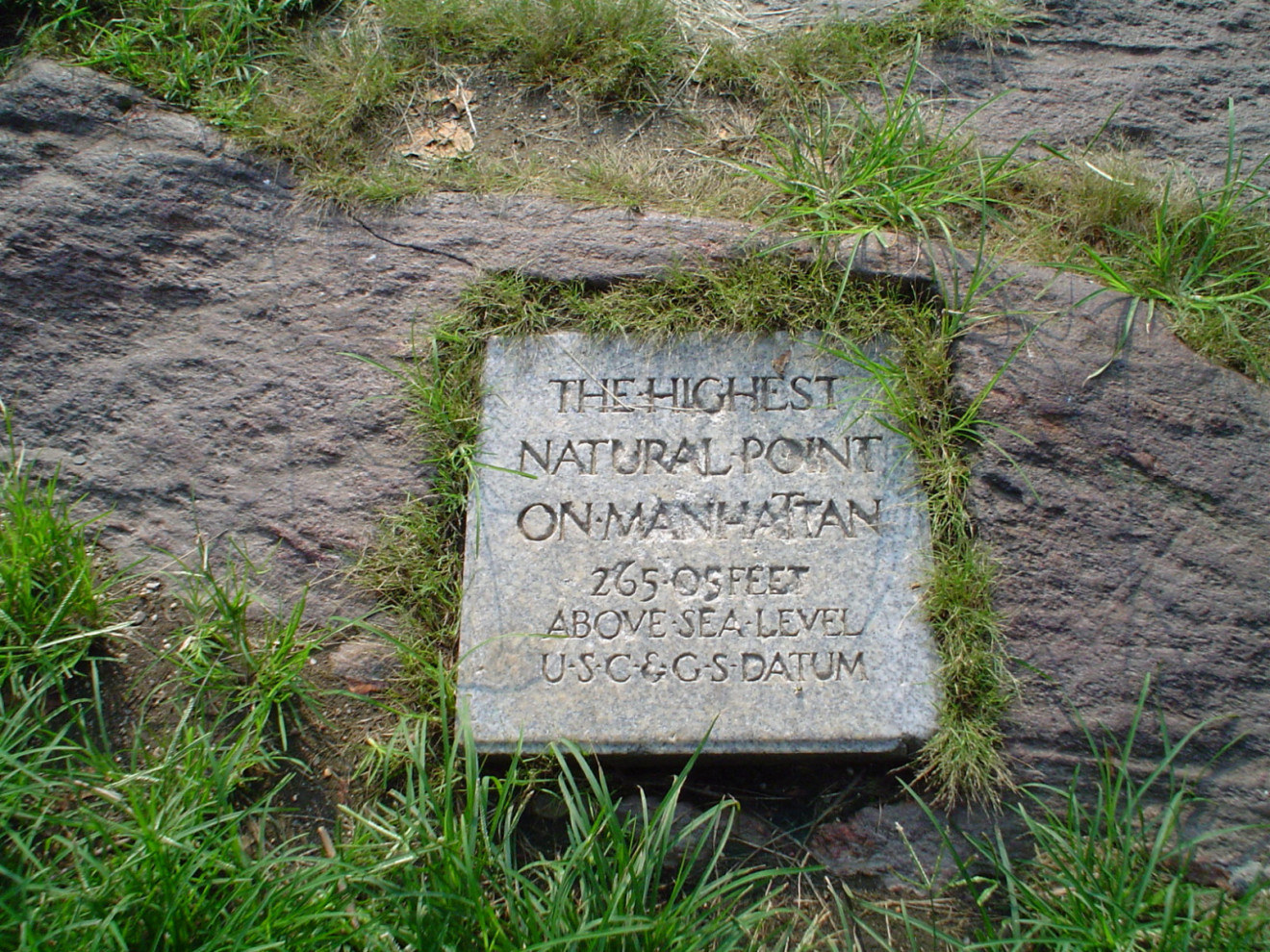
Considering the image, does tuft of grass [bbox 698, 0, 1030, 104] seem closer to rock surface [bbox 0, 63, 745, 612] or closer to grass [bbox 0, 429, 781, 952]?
rock surface [bbox 0, 63, 745, 612]

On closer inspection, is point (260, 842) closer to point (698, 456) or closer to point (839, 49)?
point (698, 456)

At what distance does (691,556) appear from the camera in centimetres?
200

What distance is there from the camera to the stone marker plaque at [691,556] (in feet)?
6.23

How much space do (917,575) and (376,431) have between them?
1334 mm

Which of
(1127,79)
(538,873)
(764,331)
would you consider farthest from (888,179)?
(538,873)

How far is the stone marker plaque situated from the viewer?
1.90 metres

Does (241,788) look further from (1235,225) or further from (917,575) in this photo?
(1235,225)

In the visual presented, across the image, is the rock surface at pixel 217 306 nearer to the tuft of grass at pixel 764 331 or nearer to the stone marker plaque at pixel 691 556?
the tuft of grass at pixel 764 331

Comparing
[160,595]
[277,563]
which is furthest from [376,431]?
[160,595]

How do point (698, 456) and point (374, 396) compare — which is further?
point (374, 396)

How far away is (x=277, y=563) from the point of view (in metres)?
2.11

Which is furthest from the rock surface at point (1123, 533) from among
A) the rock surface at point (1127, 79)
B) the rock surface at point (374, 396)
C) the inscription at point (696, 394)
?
the rock surface at point (1127, 79)

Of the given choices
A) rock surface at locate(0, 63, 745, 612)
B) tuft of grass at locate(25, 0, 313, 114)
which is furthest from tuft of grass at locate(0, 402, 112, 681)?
tuft of grass at locate(25, 0, 313, 114)

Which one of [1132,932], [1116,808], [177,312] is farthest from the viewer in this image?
[177,312]
